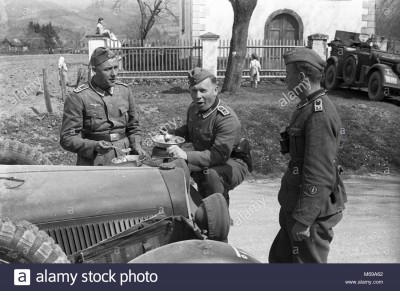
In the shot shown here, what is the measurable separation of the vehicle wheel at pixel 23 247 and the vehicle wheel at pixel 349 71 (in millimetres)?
14360

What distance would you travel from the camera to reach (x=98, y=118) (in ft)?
16.5

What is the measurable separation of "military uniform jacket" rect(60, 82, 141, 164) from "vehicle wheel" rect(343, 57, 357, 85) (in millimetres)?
12088

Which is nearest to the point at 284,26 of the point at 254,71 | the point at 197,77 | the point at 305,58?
the point at 254,71

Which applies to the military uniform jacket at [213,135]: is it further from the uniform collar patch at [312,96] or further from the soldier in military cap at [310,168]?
the uniform collar patch at [312,96]

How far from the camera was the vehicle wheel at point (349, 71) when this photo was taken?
16062 mm

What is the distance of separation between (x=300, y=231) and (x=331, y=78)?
1471 cm

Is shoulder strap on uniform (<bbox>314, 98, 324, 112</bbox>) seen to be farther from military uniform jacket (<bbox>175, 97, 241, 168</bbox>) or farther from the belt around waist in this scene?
the belt around waist

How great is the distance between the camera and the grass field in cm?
1074

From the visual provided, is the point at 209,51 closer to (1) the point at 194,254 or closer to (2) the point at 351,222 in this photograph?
(2) the point at 351,222

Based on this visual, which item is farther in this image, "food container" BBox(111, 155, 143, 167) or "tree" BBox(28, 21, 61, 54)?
"tree" BBox(28, 21, 61, 54)

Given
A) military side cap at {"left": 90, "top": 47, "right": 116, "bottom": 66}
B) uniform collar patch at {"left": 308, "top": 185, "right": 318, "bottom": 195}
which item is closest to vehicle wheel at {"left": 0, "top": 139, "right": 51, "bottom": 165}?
military side cap at {"left": 90, "top": 47, "right": 116, "bottom": 66}

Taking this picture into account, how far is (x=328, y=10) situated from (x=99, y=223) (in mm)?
21588

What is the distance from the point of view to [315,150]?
10.8ft

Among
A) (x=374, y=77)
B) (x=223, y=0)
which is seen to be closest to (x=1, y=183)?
(x=374, y=77)
